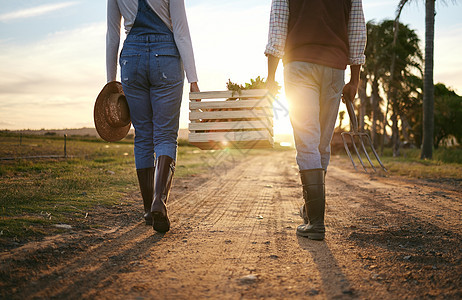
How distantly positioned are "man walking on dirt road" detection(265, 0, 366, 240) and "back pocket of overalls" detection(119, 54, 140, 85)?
→ 120 centimetres

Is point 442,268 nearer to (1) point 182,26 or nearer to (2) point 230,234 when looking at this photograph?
(2) point 230,234

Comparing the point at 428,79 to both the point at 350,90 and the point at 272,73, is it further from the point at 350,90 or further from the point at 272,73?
the point at 272,73

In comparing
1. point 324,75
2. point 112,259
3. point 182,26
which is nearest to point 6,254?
point 112,259

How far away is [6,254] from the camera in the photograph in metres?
2.44

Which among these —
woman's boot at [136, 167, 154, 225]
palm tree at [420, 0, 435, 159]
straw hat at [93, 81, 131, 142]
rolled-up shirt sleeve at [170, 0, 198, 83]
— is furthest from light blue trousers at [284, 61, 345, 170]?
palm tree at [420, 0, 435, 159]

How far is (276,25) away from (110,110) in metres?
1.82

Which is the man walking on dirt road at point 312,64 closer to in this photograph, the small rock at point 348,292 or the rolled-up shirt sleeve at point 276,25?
the rolled-up shirt sleeve at point 276,25

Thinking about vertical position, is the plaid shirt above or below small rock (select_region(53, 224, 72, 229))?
above

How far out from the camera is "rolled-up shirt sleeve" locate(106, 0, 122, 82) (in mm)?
3639

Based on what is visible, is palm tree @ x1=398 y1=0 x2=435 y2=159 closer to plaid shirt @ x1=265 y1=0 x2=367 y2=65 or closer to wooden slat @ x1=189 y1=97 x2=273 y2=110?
plaid shirt @ x1=265 y1=0 x2=367 y2=65

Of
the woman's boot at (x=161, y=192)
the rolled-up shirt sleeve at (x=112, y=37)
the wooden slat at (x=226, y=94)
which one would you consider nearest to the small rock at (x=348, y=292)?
the woman's boot at (x=161, y=192)

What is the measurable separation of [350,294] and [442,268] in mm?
825

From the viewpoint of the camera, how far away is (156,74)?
339 centimetres

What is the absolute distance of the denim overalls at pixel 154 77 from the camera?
11.1ft
